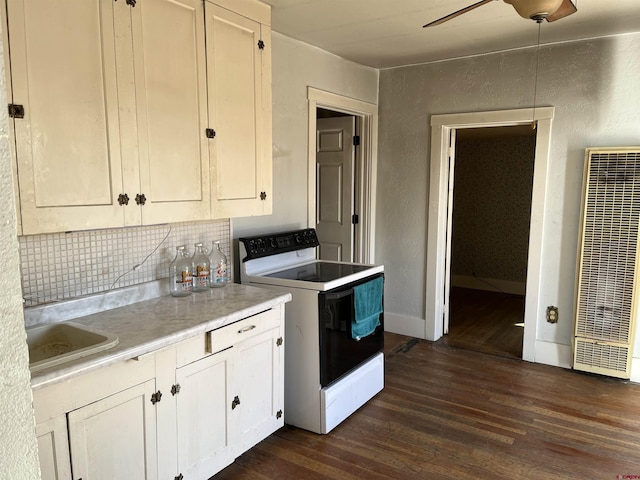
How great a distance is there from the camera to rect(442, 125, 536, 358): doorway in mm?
5883

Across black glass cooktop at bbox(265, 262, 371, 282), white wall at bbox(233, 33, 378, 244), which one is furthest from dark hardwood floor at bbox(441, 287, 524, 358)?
white wall at bbox(233, 33, 378, 244)

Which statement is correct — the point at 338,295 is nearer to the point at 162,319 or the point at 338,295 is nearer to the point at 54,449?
the point at 162,319

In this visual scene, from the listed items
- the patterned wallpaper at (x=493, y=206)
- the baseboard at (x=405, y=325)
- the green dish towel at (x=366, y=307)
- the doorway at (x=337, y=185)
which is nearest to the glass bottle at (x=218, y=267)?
the green dish towel at (x=366, y=307)

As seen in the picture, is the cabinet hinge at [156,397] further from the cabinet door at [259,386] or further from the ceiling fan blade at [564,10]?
the ceiling fan blade at [564,10]

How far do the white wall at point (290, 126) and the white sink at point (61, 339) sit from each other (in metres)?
A: 1.24

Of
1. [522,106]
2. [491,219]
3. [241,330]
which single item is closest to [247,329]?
[241,330]

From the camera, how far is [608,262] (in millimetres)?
3449

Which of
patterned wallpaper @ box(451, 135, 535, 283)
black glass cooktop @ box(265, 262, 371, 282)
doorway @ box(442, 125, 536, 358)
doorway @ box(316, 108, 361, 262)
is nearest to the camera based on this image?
black glass cooktop @ box(265, 262, 371, 282)

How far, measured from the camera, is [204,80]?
2.36 metres

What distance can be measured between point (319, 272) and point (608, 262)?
6.77ft

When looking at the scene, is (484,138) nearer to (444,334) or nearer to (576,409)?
(444,334)

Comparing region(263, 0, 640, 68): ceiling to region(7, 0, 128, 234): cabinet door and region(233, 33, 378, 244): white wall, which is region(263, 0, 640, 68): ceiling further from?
region(7, 0, 128, 234): cabinet door

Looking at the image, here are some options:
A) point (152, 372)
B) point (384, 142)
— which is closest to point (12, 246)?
point (152, 372)

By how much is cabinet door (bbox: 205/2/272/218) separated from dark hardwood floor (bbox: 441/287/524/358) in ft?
8.07
